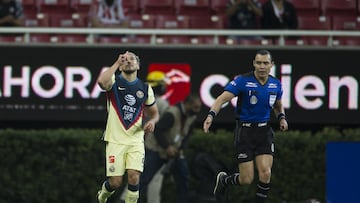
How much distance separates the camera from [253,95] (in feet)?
55.7

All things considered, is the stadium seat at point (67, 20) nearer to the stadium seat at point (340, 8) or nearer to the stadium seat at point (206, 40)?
the stadium seat at point (206, 40)

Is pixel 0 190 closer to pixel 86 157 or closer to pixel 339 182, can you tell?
pixel 86 157

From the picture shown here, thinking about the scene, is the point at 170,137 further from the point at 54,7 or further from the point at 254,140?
the point at 54,7

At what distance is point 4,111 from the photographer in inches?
828

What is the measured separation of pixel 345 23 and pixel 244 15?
1.97 metres

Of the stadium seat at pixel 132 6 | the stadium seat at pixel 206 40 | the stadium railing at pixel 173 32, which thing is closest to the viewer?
the stadium railing at pixel 173 32

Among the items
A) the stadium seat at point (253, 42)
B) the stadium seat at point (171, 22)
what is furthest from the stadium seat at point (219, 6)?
the stadium seat at point (253, 42)

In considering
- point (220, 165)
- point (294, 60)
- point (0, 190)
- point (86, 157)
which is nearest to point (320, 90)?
point (294, 60)

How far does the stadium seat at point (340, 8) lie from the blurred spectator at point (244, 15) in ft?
5.64

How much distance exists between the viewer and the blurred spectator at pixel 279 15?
2169 cm

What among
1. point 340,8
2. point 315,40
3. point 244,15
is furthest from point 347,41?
point 244,15

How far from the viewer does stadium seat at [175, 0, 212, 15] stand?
75.5ft

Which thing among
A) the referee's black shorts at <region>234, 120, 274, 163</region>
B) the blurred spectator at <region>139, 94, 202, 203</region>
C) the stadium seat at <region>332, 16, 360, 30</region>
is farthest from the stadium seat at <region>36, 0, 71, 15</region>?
the referee's black shorts at <region>234, 120, 274, 163</region>

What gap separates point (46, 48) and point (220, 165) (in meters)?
3.23
